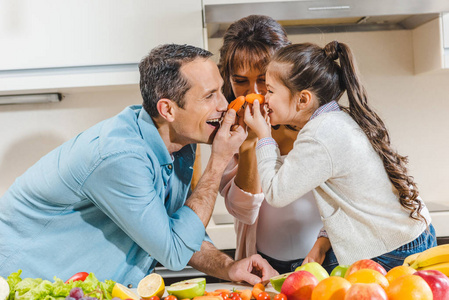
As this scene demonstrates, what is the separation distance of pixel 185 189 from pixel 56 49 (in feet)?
4.05

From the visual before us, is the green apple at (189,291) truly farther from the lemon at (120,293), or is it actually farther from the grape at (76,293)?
the grape at (76,293)

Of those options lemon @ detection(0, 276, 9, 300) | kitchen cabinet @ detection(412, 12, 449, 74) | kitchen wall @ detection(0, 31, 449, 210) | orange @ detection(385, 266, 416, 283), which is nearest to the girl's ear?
orange @ detection(385, 266, 416, 283)

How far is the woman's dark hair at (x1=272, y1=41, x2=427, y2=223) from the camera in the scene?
58.5 inches

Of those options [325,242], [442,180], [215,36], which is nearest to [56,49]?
[215,36]

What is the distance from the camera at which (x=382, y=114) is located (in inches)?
114

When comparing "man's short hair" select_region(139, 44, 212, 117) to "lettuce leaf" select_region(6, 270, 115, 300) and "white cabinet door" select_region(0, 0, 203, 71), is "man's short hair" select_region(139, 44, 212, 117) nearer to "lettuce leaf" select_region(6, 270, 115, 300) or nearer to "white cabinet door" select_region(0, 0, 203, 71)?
"lettuce leaf" select_region(6, 270, 115, 300)

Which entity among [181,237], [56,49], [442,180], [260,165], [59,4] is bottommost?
[442,180]

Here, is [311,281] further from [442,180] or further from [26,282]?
[442,180]

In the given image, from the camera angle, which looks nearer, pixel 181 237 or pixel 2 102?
pixel 181 237

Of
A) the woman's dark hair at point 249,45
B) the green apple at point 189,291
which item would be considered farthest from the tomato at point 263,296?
the woman's dark hair at point 249,45

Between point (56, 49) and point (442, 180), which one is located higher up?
point (56, 49)

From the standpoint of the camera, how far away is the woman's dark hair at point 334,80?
4.87 ft

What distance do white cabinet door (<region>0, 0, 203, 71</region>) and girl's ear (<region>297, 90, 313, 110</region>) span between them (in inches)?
37.5

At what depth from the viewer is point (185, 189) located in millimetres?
1632
